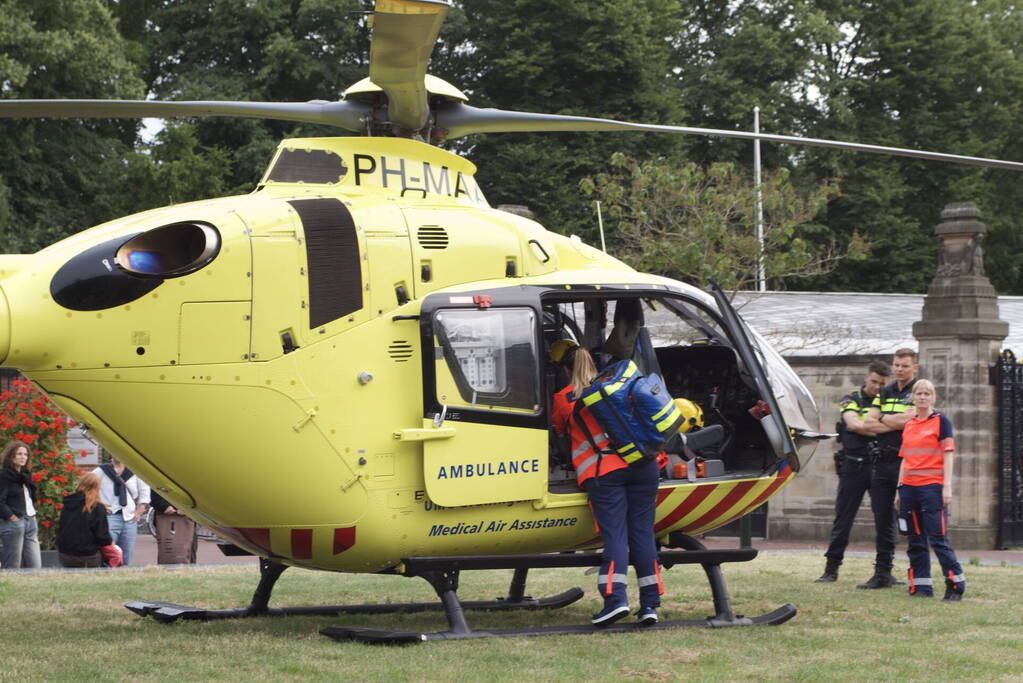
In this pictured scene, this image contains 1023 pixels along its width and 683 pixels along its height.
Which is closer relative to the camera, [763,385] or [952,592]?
[763,385]

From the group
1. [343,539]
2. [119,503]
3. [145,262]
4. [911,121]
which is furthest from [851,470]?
[911,121]

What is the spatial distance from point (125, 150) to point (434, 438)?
87.8 ft

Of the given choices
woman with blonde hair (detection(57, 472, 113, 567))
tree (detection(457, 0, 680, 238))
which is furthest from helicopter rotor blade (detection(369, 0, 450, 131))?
tree (detection(457, 0, 680, 238))

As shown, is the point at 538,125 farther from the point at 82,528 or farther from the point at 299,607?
the point at 82,528

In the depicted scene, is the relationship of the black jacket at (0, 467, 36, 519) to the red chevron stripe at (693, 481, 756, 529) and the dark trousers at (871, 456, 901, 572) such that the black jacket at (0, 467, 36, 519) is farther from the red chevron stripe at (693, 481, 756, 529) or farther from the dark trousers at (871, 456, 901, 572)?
the dark trousers at (871, 456, 901, 572)

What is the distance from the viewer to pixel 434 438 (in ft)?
26.9

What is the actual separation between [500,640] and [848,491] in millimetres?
4396

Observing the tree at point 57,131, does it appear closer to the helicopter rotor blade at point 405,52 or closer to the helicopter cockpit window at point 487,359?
the helicopter rotor blade at point 405,52

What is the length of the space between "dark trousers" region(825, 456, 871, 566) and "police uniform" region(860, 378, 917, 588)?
0.48 ft

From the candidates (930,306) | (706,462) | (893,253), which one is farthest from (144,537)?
(893,253)

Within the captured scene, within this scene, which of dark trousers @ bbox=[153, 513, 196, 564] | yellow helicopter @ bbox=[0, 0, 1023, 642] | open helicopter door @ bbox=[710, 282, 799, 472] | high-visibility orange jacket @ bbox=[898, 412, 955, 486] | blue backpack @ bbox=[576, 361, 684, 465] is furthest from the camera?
dark trousers @ bbox=[153, 513, 196, 564]

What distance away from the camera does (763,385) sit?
30.9ft

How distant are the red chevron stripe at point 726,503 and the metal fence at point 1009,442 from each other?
8.21 metres

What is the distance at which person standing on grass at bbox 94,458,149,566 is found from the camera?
13.9 metres
